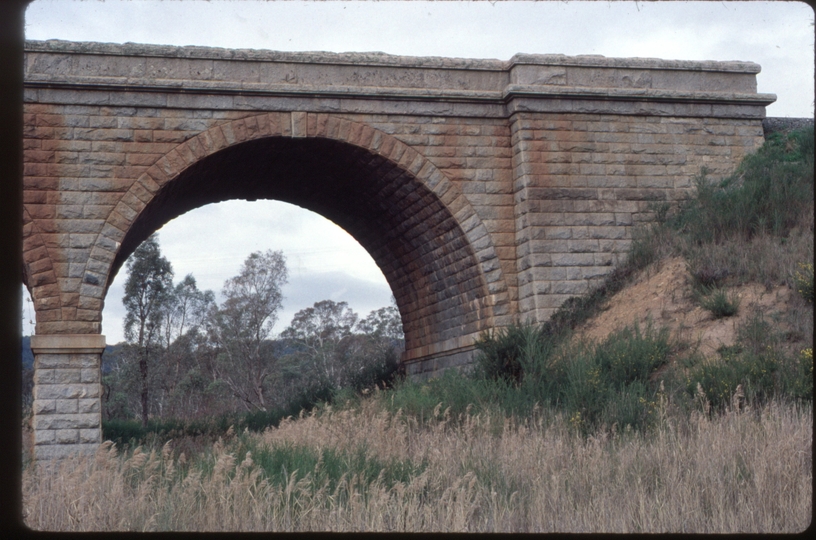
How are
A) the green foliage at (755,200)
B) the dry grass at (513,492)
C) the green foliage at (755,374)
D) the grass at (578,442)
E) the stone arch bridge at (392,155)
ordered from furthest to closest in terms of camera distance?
the green foliage at (755,200) < the stone arch bridge at (392,155) < the green foliage at (755,374) < the grass at (578,442) < the dry grass at (513,492)

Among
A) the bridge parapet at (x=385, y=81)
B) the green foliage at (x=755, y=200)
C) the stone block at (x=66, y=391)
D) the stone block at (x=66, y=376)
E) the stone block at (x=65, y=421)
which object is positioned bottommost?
the stone block at (x=65, y=421)

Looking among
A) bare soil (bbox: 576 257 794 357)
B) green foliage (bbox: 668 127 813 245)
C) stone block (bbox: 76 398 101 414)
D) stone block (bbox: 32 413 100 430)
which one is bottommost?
stone block (bbox: 32 413 100 430)

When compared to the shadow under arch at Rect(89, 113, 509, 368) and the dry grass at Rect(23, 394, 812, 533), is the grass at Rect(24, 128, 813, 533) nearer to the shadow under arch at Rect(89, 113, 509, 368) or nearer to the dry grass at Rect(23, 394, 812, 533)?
the dry grass at Rect(23, 394, 812, 533)

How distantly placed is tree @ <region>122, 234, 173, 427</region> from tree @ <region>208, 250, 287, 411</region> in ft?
12.5

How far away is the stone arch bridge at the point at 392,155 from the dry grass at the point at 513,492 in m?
4.96

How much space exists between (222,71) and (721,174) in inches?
323

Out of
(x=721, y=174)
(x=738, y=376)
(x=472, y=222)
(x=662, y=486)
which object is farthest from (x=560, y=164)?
(x=662, y=486)

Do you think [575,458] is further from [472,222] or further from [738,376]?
[472,222]

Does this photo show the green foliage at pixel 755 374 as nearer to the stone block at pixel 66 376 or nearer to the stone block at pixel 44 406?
the stone block at pixel 66 376

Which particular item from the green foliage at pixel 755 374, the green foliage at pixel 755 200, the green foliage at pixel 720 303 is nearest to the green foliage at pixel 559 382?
the green foliage at pixel 755 374

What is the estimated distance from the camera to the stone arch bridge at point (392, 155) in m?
11.3

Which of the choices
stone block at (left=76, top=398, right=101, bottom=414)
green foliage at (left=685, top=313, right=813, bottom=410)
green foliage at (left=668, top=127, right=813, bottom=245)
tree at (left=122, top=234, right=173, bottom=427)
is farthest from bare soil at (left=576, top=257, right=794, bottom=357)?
tree at (left=122, top=234, right=173, bottom=427)

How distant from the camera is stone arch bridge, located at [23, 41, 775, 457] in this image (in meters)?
11.3

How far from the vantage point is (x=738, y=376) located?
28.8ft
